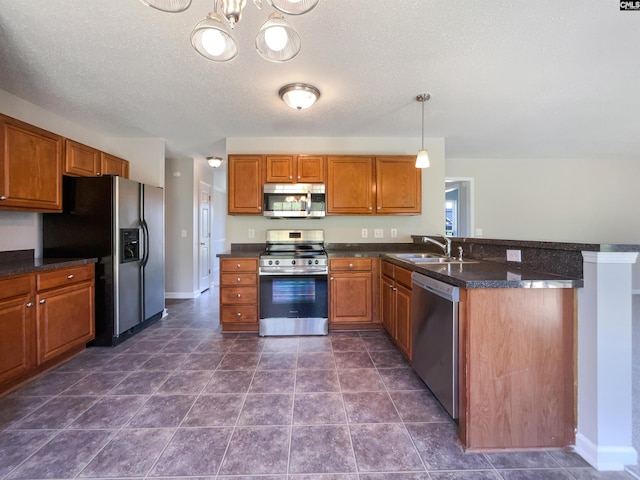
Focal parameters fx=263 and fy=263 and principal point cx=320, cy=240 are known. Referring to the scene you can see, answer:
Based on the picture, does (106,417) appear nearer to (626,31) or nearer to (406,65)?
(406,65)

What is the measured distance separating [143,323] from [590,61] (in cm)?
478

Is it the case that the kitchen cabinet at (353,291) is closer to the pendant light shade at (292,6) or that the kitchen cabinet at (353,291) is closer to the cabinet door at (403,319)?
the cabinet door at (403,319)

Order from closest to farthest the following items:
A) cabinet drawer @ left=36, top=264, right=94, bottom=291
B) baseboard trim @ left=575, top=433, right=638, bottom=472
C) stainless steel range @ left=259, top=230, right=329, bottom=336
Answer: baseboard trim @ left=575, top=433, right=638, bottom=472
cabinet drawer @ left=36, top=264, right=94, bottom=291
stainless steel range @ left=259, top=230, right=329, bottom=336

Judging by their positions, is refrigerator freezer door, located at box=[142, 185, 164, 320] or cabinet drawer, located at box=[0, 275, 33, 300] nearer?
cabinet drawer, located at box=[0, 275, 33, 300]

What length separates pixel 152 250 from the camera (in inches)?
125

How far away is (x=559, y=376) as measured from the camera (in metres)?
1.39

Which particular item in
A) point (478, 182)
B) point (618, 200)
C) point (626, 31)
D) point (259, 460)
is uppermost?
point (626, 31)

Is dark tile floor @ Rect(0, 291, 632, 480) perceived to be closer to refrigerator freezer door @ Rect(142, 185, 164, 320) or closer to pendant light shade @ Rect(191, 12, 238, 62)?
refrigerator freezer door @ Rect(142, 185, 164, 320)

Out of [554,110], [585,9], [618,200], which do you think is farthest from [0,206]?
[618,200]

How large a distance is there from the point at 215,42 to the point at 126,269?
2.48m

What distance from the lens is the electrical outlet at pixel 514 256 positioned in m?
1.79

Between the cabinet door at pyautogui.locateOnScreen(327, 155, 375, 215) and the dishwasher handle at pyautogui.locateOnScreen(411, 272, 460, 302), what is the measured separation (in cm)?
145

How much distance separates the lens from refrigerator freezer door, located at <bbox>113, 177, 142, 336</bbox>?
2635 millimetres

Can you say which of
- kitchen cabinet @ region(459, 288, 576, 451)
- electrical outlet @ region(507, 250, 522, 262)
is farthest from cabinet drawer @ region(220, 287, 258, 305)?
electrical outlet @ region(507, 250, 522, 262)
